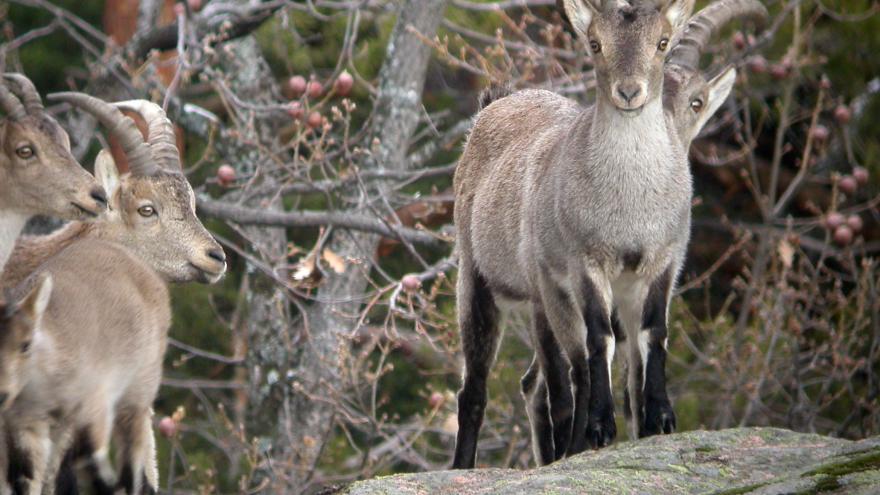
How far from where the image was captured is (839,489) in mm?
4648

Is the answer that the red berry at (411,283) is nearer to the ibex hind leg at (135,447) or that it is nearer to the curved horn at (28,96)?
the curved horn at (28,96)

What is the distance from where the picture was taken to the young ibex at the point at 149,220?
320 inches

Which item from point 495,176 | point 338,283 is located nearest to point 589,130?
point 495,176

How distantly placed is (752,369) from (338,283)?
3.15 metres

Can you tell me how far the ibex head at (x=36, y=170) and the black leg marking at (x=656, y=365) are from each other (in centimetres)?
274

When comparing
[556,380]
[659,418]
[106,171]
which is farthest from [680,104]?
[106,171]

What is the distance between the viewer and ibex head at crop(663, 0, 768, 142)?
7.91 m

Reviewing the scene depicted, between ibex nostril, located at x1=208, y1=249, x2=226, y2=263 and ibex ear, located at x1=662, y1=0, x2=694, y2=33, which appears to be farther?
ibex nostril, located at x1=208, y1=249, x2=226, y2=263

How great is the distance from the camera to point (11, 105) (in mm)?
7863

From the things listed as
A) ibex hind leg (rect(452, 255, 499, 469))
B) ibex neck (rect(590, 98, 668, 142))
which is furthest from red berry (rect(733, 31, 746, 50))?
ibex neck (rect(590, 98, 668, 142))

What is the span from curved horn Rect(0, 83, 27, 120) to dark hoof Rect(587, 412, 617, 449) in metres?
3.27

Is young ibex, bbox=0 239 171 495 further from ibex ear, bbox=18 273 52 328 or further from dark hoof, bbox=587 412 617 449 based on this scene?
dark hoof, bbox=587 412 617 449

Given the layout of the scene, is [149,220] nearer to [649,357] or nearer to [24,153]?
[24,153]

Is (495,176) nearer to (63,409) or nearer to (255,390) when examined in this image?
(63,409)
